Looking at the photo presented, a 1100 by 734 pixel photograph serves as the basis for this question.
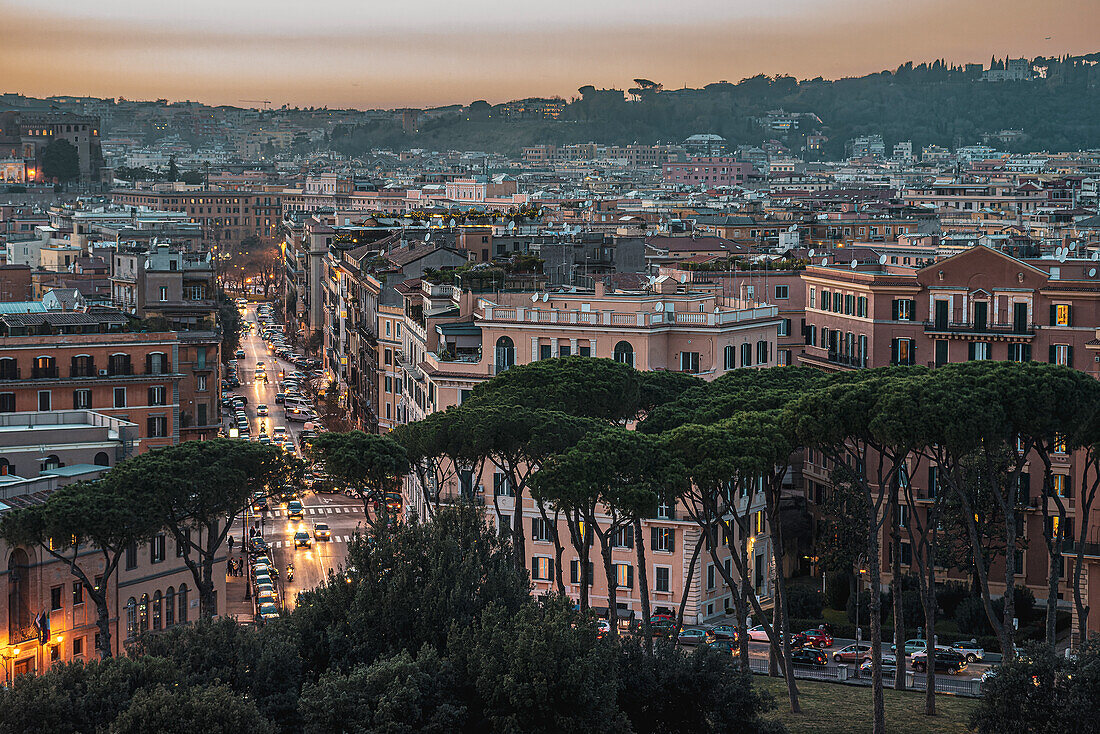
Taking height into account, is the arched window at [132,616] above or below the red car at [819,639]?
above

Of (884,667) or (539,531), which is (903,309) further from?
(884,667)

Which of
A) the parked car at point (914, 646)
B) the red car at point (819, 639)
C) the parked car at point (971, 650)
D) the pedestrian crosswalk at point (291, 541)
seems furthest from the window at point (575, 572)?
the pedestrian crosswalk at point (291, 541)

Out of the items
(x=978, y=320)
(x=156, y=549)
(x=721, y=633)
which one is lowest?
(x=721, y=633)

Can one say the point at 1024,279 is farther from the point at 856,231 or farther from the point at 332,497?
the point at 856,231

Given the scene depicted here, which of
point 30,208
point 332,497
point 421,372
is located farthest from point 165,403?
point 30,208

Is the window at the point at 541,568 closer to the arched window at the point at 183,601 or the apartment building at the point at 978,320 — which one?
the arched window at the point at 183,601

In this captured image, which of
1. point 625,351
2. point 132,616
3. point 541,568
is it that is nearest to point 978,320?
point 625,351
